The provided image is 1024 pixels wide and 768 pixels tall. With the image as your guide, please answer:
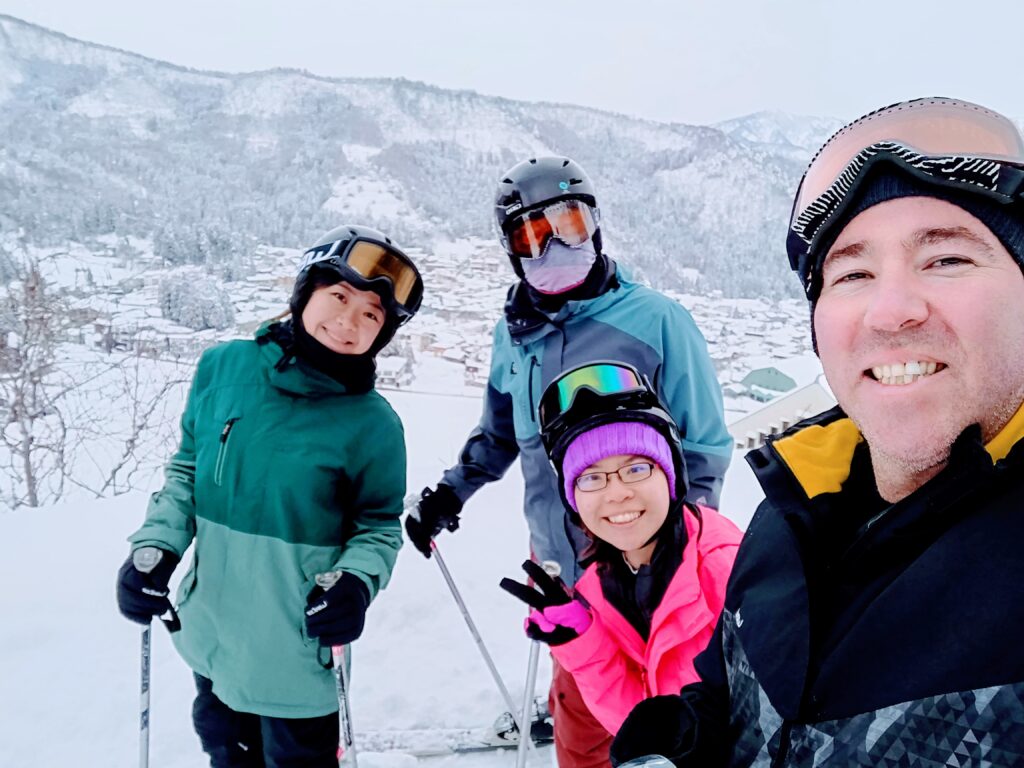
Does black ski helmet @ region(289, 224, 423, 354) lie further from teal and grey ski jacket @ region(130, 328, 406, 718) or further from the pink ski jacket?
the pink ski jacket

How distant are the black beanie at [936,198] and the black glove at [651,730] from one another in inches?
37.0

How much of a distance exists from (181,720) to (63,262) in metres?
10.0

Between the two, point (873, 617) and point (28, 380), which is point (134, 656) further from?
point (28, 380)

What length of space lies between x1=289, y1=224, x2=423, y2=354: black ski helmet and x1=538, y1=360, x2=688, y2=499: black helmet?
0.71 m

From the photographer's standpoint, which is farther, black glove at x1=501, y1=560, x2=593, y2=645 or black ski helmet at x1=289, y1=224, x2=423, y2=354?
black ski helmet at x1=289, y1=224, x2=423, y2=354

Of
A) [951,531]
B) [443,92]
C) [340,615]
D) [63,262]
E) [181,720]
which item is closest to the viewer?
[951,531]

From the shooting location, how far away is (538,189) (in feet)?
8.36

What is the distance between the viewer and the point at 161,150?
7162cm

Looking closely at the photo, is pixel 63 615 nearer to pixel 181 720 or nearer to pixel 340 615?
pixel 181 720

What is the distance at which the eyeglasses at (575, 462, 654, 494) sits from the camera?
1771 millimetres

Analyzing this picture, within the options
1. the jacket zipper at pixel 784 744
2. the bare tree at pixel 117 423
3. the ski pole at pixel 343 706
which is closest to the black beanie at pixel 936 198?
the jacket zipper at pixel 784 744

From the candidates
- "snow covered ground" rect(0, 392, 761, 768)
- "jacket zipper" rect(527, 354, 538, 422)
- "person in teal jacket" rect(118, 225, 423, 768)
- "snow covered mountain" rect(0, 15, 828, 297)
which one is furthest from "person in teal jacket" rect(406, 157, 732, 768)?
"snow covered mountain" rect(0, 15, 828, 297)

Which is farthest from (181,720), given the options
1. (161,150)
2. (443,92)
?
(443,92)

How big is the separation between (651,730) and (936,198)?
3.69 ft
